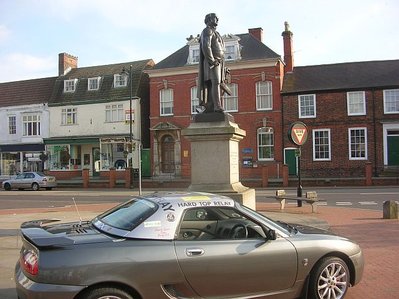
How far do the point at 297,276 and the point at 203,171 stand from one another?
6187mm

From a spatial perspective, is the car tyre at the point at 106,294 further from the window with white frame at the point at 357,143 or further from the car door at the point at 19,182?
the car door at the point at 19,182

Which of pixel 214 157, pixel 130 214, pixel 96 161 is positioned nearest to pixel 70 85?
pixel 96 161

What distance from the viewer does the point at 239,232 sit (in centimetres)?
531

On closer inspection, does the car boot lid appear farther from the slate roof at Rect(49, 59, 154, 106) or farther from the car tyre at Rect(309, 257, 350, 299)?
the slate roof at Rect(49, 59, 154, 106)

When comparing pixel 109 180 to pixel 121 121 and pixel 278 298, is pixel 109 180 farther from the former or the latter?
pixel 278 298

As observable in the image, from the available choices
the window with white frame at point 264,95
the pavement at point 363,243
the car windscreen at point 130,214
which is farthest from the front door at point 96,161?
the car windscreen at point 130,214

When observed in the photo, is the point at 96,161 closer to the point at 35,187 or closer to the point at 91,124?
the point at 91,124

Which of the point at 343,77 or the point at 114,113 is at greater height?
the point at 343,77

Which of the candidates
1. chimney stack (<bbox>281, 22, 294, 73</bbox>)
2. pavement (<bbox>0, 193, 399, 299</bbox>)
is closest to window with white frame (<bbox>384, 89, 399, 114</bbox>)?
chimney stack (<bbox>281, 22, 294, 73</bbox>)

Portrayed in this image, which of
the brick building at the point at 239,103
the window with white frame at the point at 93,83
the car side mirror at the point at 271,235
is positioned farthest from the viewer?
the window with white frame at the point at 93,83

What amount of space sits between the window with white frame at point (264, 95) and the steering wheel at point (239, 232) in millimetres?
30819

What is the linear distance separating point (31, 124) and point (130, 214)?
41311 millimetres

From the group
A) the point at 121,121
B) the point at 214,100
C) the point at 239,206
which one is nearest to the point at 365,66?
the point at 121,121

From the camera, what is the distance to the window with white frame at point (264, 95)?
117 feet
